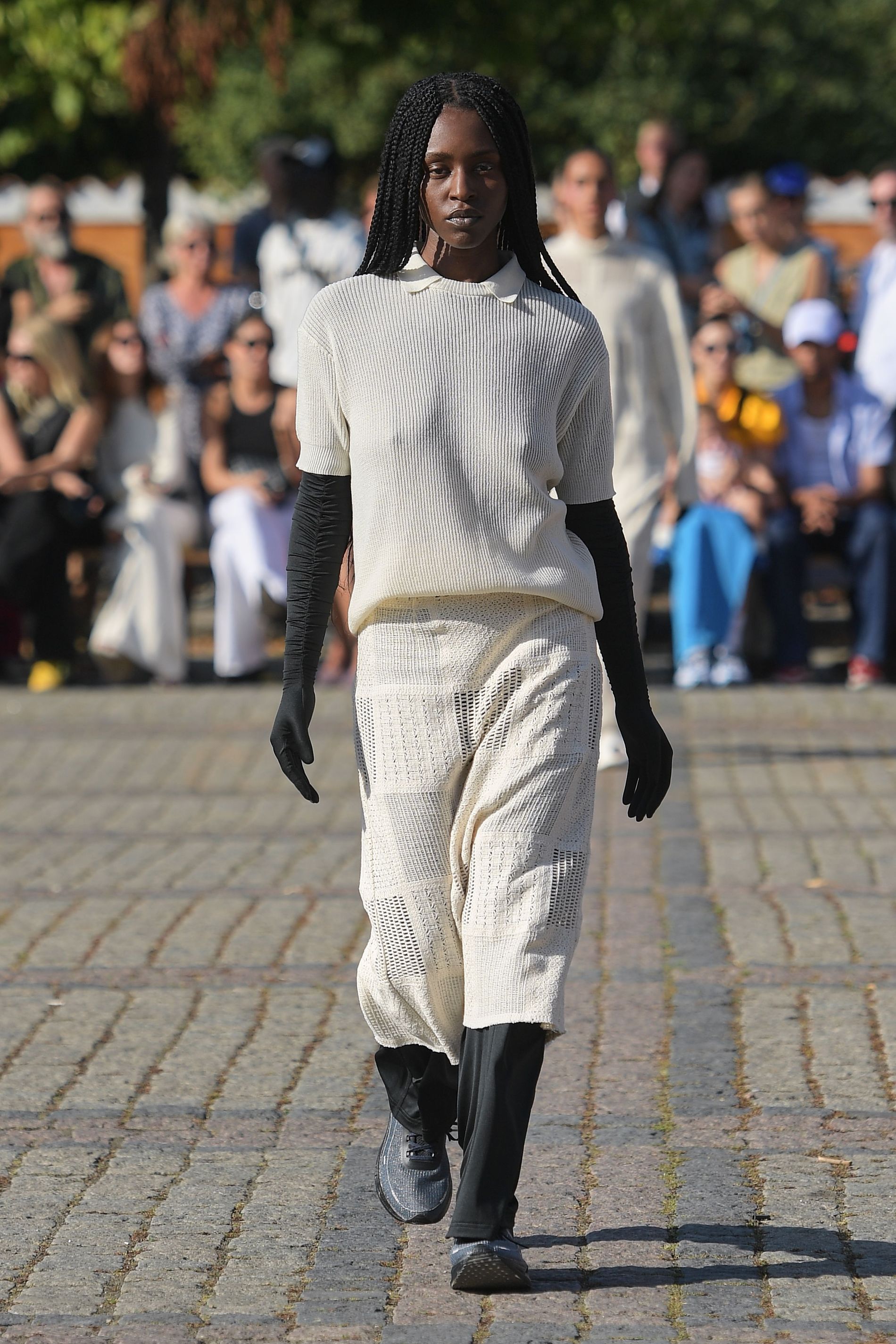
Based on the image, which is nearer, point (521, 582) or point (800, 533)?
point (521, 582)

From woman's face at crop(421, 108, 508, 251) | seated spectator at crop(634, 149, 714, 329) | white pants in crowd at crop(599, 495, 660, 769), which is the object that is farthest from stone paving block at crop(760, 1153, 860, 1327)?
seated spectator at crop(634, 149, 714, 329)

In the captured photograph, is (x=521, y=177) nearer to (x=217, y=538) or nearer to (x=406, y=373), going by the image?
(x=406, y=373)

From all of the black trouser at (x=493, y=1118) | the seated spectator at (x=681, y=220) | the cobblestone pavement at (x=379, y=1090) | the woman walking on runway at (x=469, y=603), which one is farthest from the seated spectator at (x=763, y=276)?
the black trouser at (x=493, y=1118)

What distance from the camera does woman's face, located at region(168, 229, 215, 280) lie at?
41.3ft

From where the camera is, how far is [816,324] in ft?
38.7

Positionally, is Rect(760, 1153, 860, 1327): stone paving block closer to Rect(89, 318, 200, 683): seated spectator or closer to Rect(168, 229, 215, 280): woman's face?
Rect(89, 318, 200, 683): seated spectator

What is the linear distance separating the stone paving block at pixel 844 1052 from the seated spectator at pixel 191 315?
7.68m

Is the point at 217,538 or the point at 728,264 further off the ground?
the point at 728,264

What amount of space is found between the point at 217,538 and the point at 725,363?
9.32 feet

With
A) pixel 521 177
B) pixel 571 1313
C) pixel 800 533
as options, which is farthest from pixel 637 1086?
pixel 800 533

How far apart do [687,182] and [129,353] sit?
3560mm

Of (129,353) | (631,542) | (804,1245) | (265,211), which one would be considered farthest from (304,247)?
(804,1245)

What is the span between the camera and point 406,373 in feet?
11.7

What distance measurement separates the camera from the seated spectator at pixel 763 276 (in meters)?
12.3
